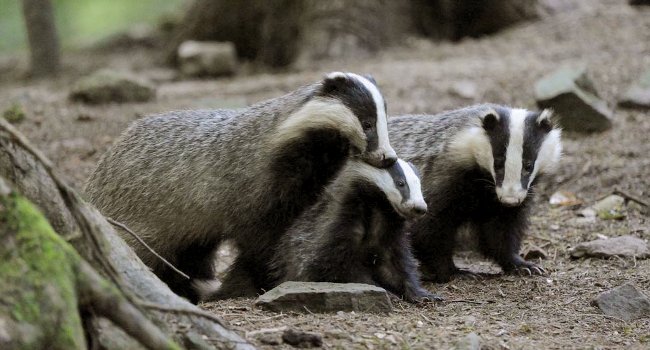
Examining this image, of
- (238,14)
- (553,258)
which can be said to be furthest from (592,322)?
(238,14)

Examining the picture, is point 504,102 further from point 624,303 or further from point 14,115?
point 14,115

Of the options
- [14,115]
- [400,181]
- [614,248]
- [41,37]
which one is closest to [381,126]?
[400,181]

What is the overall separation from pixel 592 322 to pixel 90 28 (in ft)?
56.2

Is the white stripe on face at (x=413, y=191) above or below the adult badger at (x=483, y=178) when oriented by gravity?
above

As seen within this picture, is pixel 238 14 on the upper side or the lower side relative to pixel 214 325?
lower

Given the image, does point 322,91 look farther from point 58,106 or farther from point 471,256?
point 58,106

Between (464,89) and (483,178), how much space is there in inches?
140

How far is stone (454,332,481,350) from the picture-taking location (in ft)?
12.4

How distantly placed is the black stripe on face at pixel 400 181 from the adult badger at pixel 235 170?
5cm

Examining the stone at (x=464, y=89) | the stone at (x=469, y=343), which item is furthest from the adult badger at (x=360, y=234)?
the stone at (x=464, y=89)

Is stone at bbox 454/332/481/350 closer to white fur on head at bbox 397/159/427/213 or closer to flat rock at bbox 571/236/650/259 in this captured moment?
white fur on head at bbox 397/159/427/213

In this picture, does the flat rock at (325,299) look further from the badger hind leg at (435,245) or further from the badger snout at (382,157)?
the badger hind leg at (435,245)

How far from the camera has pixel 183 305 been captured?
3.49m

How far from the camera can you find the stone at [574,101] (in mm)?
8312
